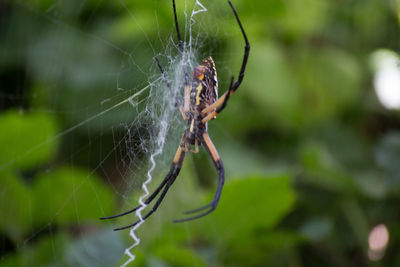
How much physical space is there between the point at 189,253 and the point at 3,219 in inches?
39.3

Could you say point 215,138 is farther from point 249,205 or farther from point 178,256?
point 178,256

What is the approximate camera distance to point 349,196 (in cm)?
260

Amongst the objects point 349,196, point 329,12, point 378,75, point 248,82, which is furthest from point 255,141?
point 329,12

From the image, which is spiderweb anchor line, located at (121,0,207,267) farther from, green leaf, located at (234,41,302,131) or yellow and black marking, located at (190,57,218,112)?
green leaf, located at (234,41,302,131)

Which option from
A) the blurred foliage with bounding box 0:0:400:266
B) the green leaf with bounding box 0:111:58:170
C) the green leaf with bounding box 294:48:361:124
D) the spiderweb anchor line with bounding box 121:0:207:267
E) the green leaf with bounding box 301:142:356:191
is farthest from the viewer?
the green leaf with bounding box 294:48:361:124

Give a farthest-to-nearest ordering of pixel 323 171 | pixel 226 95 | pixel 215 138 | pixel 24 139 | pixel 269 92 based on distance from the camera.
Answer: pixel 269 92 < pixel 215 138 < pixel 323 171 < pixel 24 139 < pixel 226 95

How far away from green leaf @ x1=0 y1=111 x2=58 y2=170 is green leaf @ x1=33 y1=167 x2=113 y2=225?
0.57 ft

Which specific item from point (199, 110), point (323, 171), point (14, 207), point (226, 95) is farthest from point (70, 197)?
point (323, 171)

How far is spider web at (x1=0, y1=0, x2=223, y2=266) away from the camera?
1889mm

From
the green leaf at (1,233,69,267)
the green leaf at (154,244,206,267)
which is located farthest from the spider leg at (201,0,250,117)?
the green leaf at (1,233,69,267)

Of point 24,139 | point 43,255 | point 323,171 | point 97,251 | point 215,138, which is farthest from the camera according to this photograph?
point 215,138

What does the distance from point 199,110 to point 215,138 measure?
2.80ft

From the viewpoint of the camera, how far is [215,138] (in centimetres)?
262

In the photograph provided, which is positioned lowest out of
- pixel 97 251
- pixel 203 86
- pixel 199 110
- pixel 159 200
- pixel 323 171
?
pixel 323 171
